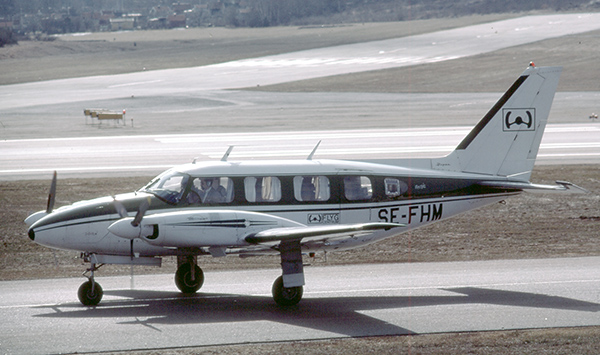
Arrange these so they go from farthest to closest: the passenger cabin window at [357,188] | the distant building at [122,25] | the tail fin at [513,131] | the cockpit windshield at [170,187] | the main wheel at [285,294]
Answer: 1. the distant building at [122,25]
2. the tail fin at [513,131]
3. the passenger cabin window at [357,188]
4. the cockpit windshield at [170,187]
5. the main wheel at [285,294]

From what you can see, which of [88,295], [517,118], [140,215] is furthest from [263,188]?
[517,118]

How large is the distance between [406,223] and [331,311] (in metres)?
3.13

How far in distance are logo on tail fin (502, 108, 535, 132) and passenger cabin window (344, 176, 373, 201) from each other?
155 inches

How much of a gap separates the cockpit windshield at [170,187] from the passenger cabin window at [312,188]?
2.42m

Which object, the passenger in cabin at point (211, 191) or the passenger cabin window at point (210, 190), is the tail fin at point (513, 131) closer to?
the passenger cabin window at point (210, 190)

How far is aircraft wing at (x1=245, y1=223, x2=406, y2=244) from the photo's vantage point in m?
13.7

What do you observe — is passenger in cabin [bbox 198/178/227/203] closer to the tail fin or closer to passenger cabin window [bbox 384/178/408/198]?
passenger cabin window [bbox 384/178/408/198]

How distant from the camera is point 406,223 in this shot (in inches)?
675

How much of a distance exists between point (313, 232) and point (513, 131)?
6.70 meters

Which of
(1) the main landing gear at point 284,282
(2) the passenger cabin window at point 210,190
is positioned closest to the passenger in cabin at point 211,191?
(2) the passenger cabin window at point 210,190

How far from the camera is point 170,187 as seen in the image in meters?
15.8

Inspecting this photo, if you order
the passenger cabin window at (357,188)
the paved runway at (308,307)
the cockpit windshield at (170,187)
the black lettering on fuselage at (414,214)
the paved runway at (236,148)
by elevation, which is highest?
the cockpit windshield at (170,187)

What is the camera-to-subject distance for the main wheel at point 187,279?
653 inches

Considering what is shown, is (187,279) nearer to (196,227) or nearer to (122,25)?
(196,227)
